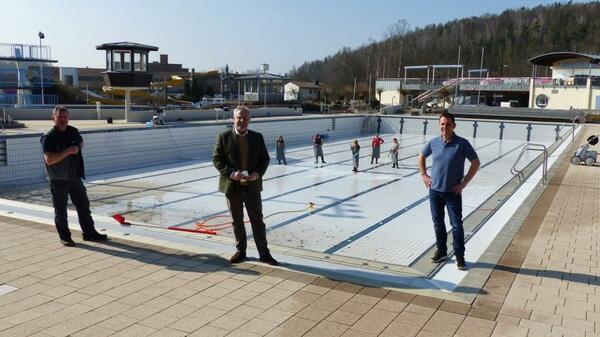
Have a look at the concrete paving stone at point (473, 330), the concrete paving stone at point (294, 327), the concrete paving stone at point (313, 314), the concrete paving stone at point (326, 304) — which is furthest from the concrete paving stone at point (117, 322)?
the concrete paving stone at point (473, 330)

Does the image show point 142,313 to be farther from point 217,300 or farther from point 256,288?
point 256,288

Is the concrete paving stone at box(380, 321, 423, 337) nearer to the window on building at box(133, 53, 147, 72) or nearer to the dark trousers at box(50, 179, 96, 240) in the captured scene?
the dark trousers at box(50, 179, 96, 240)

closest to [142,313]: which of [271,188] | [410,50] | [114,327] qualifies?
[114,327]

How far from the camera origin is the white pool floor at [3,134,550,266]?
22.1 feet

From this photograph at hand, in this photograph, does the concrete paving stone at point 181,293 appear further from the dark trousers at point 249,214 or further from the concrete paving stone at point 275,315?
the dark trousers at point 249,214

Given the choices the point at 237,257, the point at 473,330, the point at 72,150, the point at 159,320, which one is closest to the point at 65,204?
the point at 72,150

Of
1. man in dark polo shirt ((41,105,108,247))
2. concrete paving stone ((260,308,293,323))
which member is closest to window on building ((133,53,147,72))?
man in dark polo shirt ((41,105,108,247))

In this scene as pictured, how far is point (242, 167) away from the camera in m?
4.46

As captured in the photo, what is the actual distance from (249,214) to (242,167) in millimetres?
423

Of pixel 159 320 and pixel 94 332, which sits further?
pixel 159 320

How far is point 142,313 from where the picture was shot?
11.6ft

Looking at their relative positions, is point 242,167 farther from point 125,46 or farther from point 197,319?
point 125,46

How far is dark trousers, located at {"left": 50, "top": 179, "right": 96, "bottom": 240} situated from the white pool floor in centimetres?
118

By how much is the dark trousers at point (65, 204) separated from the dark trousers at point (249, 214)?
1.63 m
